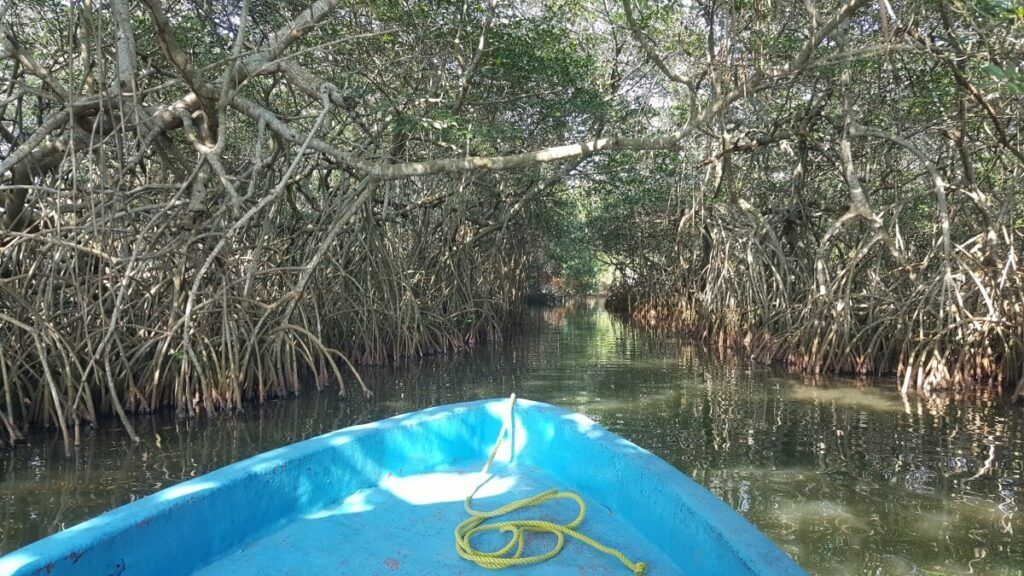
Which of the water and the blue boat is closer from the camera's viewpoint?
the blue boat

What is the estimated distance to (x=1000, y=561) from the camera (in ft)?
10.0

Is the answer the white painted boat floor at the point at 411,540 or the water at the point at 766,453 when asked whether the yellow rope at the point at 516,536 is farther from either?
the water at the point at 766,453

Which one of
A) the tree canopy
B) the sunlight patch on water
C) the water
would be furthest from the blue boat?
the sunlight patch on water

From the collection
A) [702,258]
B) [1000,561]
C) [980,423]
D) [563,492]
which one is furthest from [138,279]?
[702,258]

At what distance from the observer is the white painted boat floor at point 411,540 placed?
222cm

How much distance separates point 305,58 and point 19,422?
4731mm

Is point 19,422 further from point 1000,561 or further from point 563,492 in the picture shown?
point 1000,561

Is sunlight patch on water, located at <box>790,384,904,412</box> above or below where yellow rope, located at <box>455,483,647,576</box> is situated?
above

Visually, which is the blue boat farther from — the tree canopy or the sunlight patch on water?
the sunlight patch on water

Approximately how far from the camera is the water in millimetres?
3299

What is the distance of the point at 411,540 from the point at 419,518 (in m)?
0.20

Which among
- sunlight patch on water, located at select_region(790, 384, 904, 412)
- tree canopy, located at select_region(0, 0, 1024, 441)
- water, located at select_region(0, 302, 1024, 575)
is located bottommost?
water, located at select_region(0, 302, 1024, 575)

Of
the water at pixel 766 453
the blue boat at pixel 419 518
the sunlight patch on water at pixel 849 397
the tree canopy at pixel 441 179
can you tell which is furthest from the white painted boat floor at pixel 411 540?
the sunlight patch on water at pixel 849 397

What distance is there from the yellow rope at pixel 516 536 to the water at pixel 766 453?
1265 millimetres
